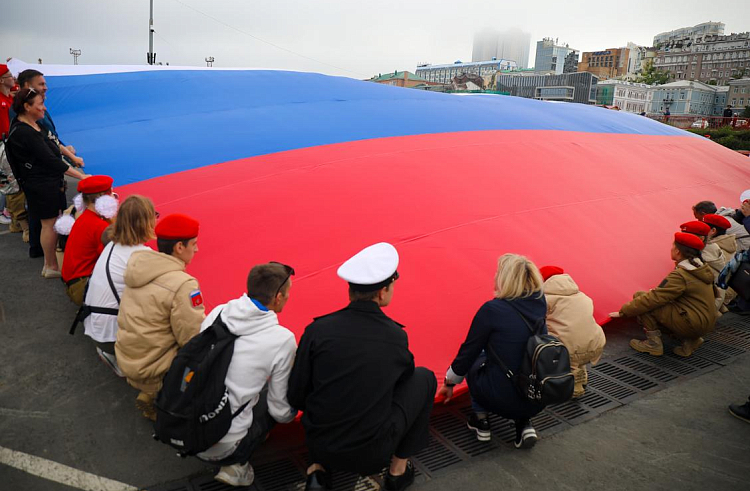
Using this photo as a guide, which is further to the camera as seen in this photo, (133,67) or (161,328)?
(133,67)

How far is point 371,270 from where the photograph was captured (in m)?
2.47

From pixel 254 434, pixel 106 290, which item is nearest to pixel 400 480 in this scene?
pixel 254 434

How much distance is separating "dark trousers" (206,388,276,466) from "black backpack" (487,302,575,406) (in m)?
1.42

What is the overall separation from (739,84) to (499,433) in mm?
110524

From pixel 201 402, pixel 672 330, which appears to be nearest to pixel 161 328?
pixel 201 402

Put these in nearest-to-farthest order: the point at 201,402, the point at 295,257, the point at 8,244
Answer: the point at 201,402, the point at 295,257, the point at 8,244

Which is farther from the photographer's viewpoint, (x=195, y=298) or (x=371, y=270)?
(x=195, y=298)

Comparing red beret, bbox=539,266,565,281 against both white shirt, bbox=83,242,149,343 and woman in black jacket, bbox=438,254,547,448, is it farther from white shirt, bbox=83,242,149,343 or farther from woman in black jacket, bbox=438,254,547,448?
white shirt, bbox=83,242,149,343

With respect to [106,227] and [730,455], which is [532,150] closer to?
[730,455]

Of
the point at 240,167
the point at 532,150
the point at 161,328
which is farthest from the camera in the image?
the point at 532,150

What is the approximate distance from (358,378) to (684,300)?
320 cm

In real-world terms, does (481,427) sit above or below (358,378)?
below

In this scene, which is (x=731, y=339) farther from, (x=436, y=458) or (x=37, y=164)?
(x=37, y=164)

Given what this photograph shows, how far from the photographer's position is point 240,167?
5.87 metres
